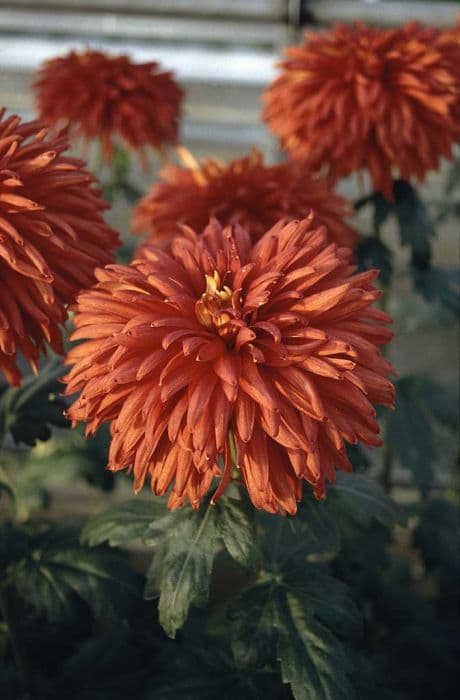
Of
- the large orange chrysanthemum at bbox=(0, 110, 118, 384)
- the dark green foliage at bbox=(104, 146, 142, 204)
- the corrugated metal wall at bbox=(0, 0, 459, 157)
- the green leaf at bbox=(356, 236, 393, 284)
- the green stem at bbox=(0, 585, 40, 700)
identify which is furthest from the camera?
the corrugated metal wall at bbox=(0, 0, 459, 157)

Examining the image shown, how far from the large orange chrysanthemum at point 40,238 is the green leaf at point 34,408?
0.48ft

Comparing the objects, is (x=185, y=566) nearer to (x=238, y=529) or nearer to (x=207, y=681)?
(x=238, y=529)

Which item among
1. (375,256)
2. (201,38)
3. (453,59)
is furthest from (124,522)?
(201,38)

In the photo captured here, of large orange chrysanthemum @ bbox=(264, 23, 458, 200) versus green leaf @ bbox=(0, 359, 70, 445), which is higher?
large orange chrysanthemum @ bbox=(264, 23, 458, 200)

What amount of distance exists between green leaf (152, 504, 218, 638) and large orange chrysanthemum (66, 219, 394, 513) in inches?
3.4

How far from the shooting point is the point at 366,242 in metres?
1.38

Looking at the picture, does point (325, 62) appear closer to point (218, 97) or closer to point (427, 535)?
point (427, 535)

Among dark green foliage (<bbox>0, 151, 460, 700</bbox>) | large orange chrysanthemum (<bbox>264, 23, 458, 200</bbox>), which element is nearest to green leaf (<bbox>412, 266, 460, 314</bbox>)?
dark green foliage (<bbox>0, 151, 460, 700</bbox>)

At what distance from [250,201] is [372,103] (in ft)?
0.80

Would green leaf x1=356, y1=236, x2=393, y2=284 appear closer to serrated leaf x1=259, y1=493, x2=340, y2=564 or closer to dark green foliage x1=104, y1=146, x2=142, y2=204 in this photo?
serrated leaf x1=259, y1=493, x2=340, y2=564

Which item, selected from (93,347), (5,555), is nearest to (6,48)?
(5,555)

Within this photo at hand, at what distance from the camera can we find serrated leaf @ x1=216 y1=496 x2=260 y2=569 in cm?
79

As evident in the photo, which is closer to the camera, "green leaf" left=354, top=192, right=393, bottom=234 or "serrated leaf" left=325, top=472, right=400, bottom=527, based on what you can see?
"serrated leaf" left=325, top=472, right=400, bottom=527

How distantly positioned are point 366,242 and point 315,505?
604mm
